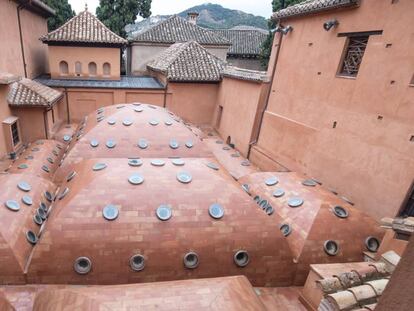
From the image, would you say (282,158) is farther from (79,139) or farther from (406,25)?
(79,139)

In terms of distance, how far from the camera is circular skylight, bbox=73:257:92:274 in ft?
24.2

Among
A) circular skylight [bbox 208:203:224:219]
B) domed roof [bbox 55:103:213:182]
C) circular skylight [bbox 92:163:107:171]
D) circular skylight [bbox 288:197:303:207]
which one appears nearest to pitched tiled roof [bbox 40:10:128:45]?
domed roof [bbox 55:103:213:182]

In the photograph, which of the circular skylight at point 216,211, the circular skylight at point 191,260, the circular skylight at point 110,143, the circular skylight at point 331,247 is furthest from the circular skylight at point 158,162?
the circular skylight at point 331,247

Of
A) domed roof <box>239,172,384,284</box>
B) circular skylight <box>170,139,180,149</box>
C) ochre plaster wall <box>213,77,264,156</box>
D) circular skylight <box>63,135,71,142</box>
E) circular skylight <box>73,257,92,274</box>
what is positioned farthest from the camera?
ochre plaster wall <box>213,77,264,156</box>

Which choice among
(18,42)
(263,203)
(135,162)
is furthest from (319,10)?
(18,42)

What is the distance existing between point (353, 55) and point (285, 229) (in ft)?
25.1

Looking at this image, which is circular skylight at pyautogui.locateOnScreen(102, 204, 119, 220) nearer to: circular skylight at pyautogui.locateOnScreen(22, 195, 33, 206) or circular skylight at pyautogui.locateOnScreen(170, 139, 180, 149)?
circular skylight at pyautogui.locateOnScreen(22, 195, 33, 206)

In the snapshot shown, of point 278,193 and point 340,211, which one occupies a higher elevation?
point 340,211

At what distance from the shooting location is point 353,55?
1128cm

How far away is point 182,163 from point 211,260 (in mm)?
3476

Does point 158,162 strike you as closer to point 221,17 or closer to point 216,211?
point 216,211

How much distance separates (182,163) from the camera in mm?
9859

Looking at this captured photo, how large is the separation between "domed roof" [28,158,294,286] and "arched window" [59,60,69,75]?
1584 centimetres

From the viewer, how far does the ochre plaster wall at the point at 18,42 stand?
52.7 feet
